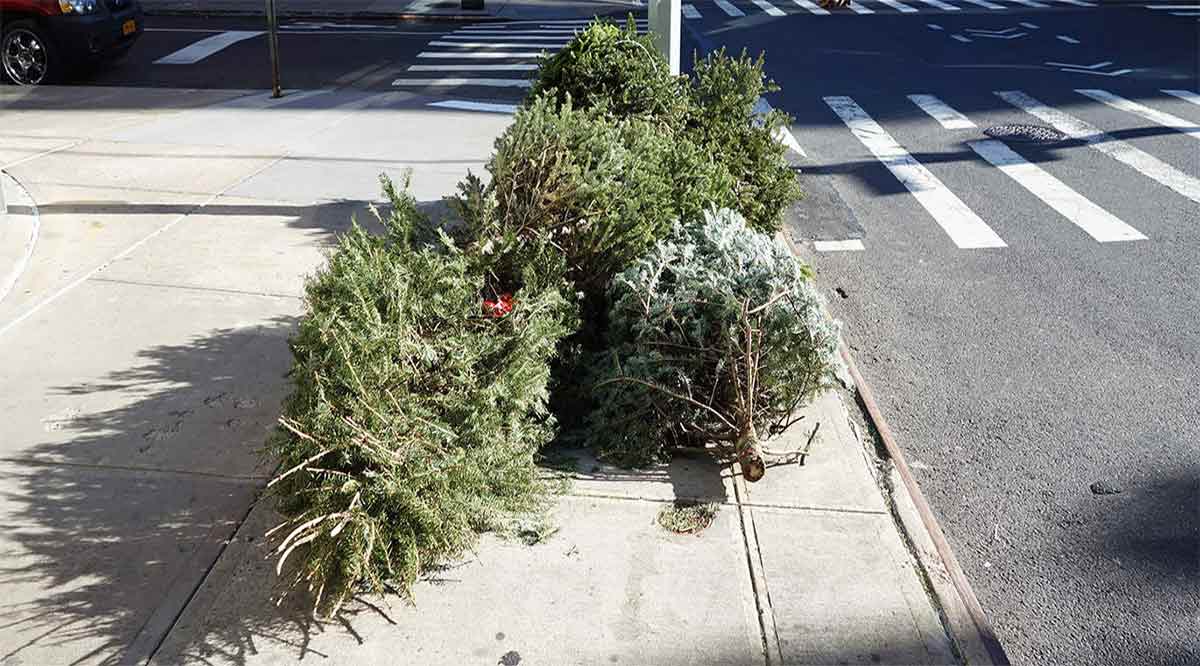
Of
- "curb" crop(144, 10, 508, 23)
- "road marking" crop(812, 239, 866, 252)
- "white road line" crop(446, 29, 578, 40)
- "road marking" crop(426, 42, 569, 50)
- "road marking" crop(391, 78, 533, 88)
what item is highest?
"curb" crop(144, 10, 508, 23)

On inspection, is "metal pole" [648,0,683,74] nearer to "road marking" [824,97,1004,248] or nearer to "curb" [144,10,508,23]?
"road marking" [824,97,1004,248]

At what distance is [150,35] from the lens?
65.9 feet

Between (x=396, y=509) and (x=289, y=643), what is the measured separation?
537 millimetres

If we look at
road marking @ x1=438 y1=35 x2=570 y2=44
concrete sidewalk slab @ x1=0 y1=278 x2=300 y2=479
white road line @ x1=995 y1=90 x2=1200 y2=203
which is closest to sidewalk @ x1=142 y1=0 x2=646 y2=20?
road marking @ x1=438 y1=35 x2=570 y2=44

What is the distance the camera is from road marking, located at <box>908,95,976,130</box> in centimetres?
1279

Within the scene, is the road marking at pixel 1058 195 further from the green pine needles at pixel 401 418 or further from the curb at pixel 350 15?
the curb at pixel 350 15

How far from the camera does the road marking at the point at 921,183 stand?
8.91 meters

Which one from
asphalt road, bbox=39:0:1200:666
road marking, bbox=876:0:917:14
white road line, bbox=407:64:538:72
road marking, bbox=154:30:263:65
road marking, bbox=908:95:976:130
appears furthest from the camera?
road marking, bbox=876:0:917:14

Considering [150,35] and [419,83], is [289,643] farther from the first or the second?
[150,35]

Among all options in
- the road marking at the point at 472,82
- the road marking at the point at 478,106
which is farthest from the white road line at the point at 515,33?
the road marking at the point at 478,106

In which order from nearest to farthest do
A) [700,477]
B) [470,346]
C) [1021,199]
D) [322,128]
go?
1. [470,346]
2. [700,477]
3. [1021,199]
4. [322,128]

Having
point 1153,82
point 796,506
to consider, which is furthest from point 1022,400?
point 1153,82

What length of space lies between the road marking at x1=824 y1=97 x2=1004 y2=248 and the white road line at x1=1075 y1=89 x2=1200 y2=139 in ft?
9.96

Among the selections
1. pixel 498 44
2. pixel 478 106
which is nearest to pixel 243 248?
pixel 478 106
